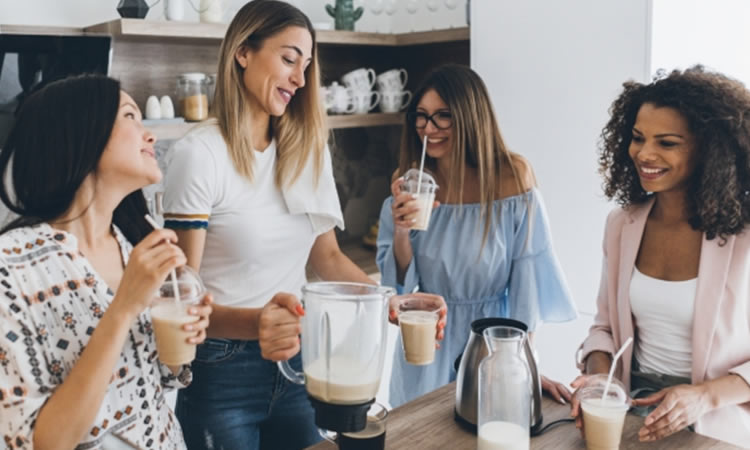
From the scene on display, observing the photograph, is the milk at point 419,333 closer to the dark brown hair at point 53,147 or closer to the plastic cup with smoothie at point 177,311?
the plastic cup with smoothie at point 177,311

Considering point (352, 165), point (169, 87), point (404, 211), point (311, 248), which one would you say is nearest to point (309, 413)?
point (311, 248)

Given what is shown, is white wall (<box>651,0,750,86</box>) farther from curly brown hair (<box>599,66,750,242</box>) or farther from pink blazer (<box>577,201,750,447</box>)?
pink blazer (<box>577,201,750,447</box>)

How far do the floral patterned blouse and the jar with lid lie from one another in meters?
1.66

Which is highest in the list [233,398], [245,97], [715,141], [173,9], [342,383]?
[173,9]

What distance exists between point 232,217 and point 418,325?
501 mm

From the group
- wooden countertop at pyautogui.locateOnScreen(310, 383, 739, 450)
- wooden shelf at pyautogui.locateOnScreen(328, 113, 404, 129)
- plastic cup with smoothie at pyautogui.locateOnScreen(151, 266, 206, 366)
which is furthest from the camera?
wooden shelf at pyautogui.locateOnScreen(328, 113, 404, 129)

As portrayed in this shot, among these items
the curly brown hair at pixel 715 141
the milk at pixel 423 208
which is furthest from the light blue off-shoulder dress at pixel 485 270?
the curly brown hair at pixel 715 141

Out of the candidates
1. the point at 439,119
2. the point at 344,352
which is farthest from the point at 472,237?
the point at 344,352

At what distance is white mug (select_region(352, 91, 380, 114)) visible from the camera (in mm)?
3428

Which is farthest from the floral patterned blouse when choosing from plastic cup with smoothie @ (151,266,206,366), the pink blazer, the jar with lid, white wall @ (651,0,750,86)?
white wall @ (651,0,750,86)

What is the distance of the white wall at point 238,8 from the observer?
267cm

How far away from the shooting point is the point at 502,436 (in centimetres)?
125

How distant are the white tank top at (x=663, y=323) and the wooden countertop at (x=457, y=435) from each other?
317 mm

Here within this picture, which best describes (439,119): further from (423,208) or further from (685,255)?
(685,255)
